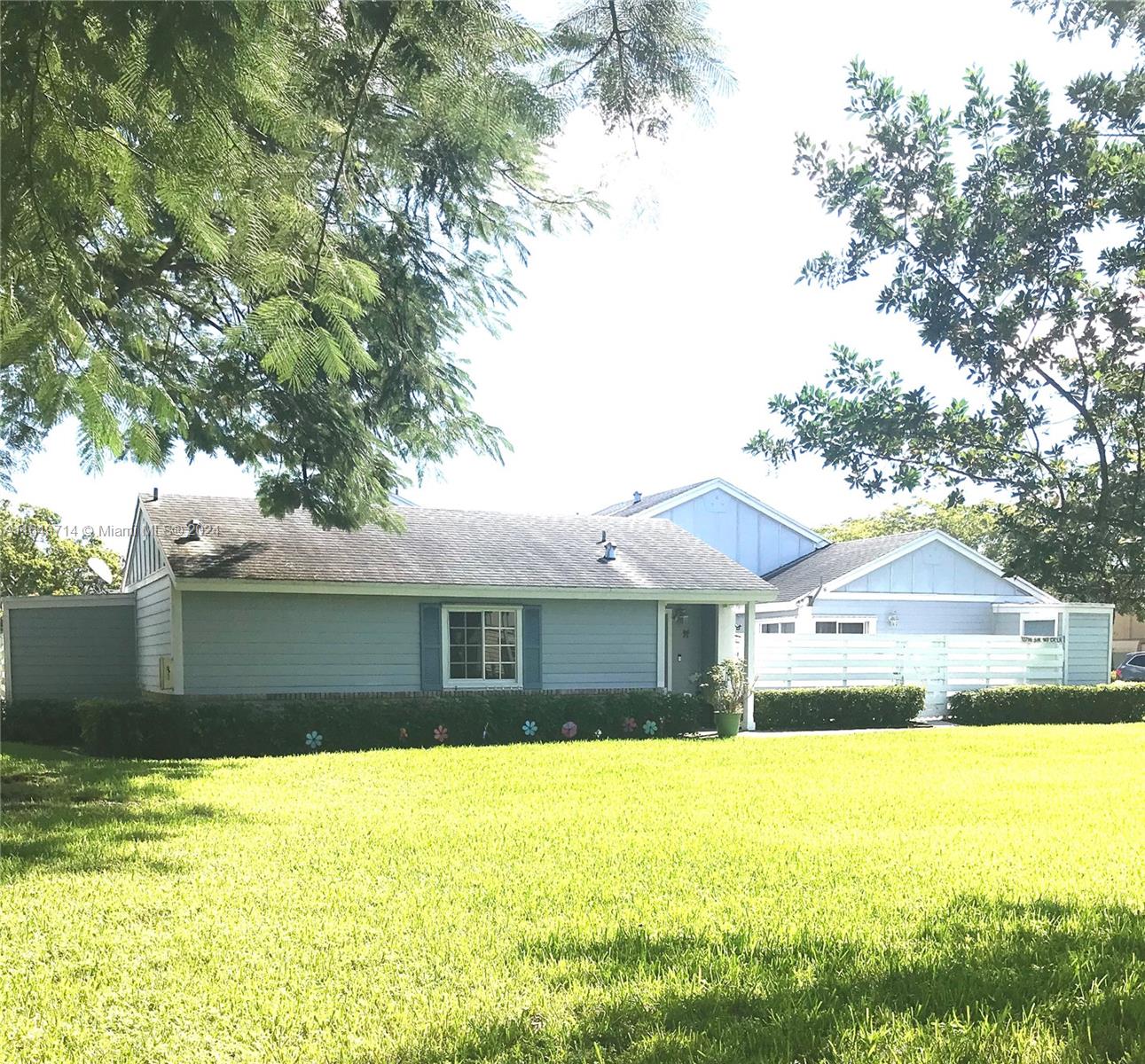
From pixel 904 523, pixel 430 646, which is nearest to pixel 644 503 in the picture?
pixel 430 646

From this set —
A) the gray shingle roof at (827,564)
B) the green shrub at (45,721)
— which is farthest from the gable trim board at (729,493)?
the green shrub at (45,721)

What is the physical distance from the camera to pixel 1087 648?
22688mm

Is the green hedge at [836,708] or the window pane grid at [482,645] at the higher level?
the window pane grid at [482,645]

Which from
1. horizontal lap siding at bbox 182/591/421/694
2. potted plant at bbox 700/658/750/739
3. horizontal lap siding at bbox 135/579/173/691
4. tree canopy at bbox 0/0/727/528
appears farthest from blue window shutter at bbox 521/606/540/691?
tree canopy at bbox 0/0/727/528

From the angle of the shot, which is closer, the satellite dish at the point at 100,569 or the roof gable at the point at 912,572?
the satellite dish at the point at 100,569

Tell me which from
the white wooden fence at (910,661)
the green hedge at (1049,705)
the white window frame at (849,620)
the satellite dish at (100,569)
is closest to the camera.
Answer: the white wooden fence at (910,661)

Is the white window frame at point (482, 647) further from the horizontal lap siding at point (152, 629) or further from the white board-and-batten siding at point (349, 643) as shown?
the horizontal lap siding at point (152, 629)

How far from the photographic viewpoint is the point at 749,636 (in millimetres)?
19297

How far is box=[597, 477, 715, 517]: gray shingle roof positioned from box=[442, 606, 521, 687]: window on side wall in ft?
40.4

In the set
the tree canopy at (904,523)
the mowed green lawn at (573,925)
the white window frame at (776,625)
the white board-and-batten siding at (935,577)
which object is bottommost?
the mowed green lawn at (573,925)

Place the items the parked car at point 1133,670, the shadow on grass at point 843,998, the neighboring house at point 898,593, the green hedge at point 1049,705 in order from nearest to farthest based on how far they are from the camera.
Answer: the shadow on grass at point 843,998, the green hedge at point 1049,705, the neighboring house at point 898,593, the parked car at point 1133,670

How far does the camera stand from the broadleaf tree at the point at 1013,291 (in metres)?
4.84

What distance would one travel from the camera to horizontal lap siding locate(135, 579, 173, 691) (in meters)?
16.6

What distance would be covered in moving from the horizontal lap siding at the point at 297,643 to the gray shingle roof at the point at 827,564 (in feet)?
39.1
